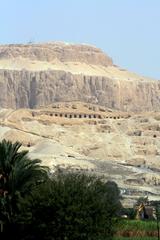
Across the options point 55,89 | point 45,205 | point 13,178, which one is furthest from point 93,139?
point 45,205

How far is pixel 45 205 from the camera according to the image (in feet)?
105

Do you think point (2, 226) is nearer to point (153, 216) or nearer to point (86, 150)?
point (153, 216)

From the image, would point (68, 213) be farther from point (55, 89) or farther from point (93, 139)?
point (55, 89)

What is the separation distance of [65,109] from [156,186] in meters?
47.4

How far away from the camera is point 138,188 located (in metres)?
84.2

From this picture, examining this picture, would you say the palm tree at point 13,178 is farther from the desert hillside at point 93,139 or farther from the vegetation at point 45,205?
the desert hillside at point 93,139

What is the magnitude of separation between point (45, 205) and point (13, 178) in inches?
79.0

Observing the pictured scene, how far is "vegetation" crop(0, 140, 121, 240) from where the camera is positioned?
31984mm

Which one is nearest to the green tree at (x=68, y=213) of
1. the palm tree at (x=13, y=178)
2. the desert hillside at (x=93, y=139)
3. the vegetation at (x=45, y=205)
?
the vegetation at (x=45, y=205)

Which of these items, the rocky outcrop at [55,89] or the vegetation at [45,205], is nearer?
the vegetation at [45,205]

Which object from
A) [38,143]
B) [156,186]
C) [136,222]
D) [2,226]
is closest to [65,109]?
[38,143]

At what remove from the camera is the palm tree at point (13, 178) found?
3309 cm

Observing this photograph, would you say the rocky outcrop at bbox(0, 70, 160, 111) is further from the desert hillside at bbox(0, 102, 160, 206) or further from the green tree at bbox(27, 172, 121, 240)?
the green tree at bbox(27, 172, 121, 240)

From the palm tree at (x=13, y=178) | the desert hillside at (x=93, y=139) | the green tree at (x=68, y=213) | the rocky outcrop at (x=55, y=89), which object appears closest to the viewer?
the green tree at (x=68, y=213)
